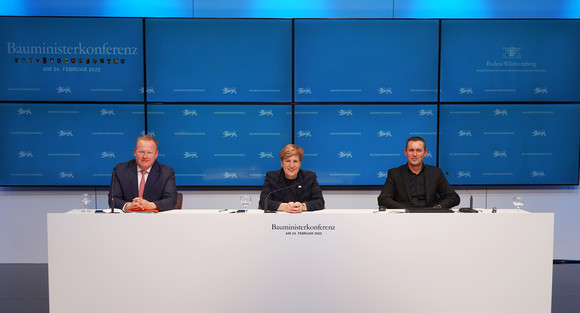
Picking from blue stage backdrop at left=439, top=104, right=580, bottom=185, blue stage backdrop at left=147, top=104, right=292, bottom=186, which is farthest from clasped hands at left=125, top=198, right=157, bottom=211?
blue stage backdrop at left=439, top=104, right=580, bottom=185

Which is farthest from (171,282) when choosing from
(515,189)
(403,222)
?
(515,189)

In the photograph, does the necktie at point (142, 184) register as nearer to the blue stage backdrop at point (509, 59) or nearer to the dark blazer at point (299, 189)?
the dark blazer at point (299, 189)

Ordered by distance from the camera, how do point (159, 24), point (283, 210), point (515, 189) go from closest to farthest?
point (283, 210), point (159, 24), point (515, 189)

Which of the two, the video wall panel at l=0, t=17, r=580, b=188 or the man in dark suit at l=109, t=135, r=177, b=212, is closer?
the man in dark suit at l=109, t=135, r=177, b=212

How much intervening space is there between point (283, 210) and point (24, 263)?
3114 mm

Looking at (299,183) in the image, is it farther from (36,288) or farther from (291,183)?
(36,288)

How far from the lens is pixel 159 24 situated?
406 centimetres

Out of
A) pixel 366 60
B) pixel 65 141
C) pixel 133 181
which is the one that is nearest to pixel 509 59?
pixel 366 60

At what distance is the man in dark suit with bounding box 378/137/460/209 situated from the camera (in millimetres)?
3322

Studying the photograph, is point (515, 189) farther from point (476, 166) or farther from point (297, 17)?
point (297, 17)

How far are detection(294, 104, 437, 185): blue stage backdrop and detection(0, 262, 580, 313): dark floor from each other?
1.51 m

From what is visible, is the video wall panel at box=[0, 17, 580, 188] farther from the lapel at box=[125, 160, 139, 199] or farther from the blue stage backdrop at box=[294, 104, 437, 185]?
the lapel at box=[125, 160, 139, 199]

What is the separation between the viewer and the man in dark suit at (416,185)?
10.9 feet

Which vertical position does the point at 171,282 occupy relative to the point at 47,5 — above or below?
below
